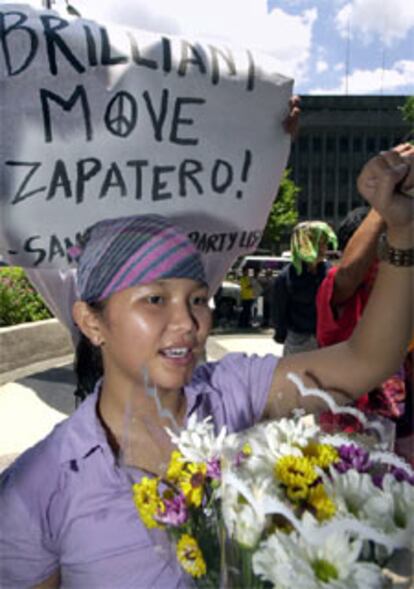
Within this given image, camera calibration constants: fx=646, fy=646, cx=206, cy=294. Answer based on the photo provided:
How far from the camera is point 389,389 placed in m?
2.55

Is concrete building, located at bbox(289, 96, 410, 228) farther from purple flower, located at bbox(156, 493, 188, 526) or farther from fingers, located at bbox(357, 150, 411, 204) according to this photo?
purple flower, located at bbox(156, 493, 188, 526)

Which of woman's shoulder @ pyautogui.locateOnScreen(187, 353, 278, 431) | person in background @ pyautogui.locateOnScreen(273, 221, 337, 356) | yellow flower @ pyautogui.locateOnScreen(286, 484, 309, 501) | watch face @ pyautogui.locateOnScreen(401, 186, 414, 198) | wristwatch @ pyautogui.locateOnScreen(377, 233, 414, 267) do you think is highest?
watch face @ pyautogui.locateOnScreen(401, 186, 414, 198)

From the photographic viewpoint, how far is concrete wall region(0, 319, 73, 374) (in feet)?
24.6

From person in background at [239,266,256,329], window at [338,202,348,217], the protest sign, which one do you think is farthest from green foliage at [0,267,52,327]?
window at [338,202,348,217]

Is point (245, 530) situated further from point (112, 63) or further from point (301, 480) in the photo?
point (112, 63)

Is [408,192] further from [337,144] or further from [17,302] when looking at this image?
[337,144]

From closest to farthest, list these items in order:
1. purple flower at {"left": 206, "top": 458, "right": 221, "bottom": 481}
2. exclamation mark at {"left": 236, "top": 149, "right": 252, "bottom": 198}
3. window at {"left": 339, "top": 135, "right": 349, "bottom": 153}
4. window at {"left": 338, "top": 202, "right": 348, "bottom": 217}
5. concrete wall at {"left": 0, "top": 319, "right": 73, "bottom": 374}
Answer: purple flower at {"left": 206, "top": 458, "right": 221, "bottom": 481}, exclamation mark at {"left": 236, "top": 149, "right": 252, "bottom": 198}, concrete wall at {"left": 0, "top": 319, "right": 73, "bottom": 374}, window at {"left": 339, "top": 135, "right": 349, "bottom": 153}, window at {"left": 338, "top": 202, "right": 348, "bottom": 217}

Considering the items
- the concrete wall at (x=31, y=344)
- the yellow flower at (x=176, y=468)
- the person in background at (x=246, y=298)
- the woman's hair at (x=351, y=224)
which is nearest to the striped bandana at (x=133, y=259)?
the yellow flower at (x=176, y=468)

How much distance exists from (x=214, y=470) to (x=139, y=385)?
487 mm

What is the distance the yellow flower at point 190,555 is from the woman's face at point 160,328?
0.38 m

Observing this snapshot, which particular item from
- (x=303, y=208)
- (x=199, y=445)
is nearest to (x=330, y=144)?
(x=303, y=208)

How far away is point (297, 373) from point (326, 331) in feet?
3.96

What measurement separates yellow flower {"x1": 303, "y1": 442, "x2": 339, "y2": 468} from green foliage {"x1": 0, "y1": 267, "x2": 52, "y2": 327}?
24.6 feet

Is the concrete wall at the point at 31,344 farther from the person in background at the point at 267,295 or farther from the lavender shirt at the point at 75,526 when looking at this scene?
the lavender shirt at the point at 75,526
